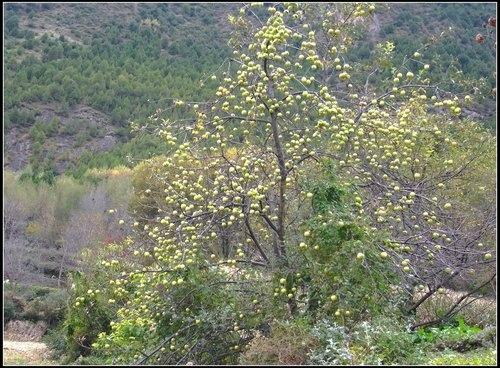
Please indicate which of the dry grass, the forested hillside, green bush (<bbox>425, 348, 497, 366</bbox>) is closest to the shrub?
the forested hillside

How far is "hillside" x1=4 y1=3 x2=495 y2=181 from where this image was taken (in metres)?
35.0

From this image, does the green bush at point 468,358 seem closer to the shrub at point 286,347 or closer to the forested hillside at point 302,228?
the forested hillside at point 302,228

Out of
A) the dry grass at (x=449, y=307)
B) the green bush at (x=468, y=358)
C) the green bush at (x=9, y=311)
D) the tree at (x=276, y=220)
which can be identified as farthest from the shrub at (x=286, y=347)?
the green bush at (x=9, y=311)

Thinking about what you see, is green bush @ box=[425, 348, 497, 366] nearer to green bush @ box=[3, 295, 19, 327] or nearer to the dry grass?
the dry grass

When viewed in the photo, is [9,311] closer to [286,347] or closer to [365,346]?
[286,347]

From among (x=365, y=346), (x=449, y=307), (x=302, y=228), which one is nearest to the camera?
(x=365, y=346)

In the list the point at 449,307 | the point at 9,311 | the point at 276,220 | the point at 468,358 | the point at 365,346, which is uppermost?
the point at 276,220

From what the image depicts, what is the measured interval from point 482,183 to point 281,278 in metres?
7.66

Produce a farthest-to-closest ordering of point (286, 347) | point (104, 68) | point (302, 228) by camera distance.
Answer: point (104, 68) → point (302, 228) → point (286, 347)

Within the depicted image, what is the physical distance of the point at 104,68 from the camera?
42312 mm

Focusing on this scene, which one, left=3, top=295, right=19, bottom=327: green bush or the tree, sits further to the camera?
left=3, top=295, right=19, bottom=327: green bush

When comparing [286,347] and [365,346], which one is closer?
[365,346]

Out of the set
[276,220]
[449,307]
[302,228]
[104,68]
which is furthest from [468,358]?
[104,68]

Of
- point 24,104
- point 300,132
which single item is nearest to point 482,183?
point 300,132
